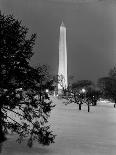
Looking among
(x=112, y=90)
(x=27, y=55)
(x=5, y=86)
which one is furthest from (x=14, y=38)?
(x=112, y=90)

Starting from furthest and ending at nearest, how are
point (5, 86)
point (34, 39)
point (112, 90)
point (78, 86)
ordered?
1. point (78, 86)
2. point (112, 90)
3. point (34, 39)
4. point (5, 86)

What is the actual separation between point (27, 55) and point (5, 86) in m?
2.04

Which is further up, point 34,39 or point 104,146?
point 34,39

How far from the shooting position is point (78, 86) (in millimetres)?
121312

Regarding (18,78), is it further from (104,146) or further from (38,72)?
(104,146)

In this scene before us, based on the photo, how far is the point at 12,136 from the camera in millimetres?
23156

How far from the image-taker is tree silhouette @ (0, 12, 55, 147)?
19.0 metres

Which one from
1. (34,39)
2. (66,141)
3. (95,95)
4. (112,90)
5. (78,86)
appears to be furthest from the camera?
(78,86)

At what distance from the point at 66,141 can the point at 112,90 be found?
70440mm

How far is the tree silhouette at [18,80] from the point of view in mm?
19047

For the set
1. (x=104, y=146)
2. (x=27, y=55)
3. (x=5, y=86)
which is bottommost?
(x=104, y=146)

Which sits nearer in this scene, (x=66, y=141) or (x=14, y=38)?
(x=14, y=38)

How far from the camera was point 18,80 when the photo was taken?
19.6 m

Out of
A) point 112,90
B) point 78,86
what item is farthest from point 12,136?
point 78,86
